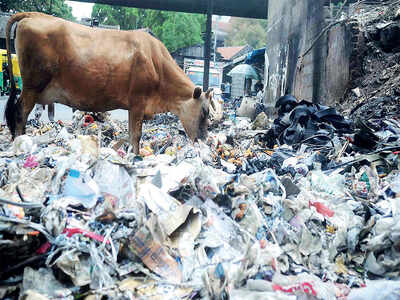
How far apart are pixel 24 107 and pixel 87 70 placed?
1.14 metres

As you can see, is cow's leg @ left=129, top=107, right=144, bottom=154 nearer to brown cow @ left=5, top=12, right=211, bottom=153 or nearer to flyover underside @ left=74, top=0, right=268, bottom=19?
brown cow @ left=5, top=12, right=211, bottom=153

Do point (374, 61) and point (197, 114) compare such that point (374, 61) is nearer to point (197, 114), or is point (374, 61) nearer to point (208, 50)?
point (197, 114)

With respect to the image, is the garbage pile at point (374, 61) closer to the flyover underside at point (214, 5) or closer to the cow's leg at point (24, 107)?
the cow's leg at point (24, 107)

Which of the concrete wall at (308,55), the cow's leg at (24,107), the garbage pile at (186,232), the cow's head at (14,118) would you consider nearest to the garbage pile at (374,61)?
the concrete wall at (308,55)

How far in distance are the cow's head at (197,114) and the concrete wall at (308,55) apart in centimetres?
330

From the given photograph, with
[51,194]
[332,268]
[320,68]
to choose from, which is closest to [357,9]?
[320,68]

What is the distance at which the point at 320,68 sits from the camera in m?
7.97

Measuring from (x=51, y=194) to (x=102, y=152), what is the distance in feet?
3.71

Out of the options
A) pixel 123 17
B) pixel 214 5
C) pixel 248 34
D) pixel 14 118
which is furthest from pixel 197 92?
pixel 248 34

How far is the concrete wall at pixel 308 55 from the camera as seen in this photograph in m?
7.36

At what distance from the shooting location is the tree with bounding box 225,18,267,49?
62.3 m

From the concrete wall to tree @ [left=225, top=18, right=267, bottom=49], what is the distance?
170 feet

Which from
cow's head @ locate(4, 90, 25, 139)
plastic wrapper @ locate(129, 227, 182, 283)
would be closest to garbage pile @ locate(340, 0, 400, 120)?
plastic wrapper @ locate(129, 227, 182, 283)

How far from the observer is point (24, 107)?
5.28 metres
